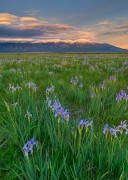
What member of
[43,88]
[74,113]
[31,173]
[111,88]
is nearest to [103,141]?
[31,173]

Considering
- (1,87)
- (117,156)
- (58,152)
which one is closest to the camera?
(117,156)

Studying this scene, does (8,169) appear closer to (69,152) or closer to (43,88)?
(69,152)

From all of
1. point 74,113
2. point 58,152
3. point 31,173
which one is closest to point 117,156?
point 58,152

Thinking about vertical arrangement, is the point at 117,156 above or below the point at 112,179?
above

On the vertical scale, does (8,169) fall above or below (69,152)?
below

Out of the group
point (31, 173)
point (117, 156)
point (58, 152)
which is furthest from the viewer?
point (58, 152)

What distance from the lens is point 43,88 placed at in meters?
7.01

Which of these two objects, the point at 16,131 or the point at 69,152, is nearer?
the point at 69,152

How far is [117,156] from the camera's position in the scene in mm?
2553

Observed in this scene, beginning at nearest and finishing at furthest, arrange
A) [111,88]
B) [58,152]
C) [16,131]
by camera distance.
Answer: [58,152]
[16,131]
[111,88]

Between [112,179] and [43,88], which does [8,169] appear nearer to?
[112,179]

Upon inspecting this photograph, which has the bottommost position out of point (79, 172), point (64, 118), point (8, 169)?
point (8, 169)

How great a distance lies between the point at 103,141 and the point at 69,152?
46 centimetres

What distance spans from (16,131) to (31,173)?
1077mm
